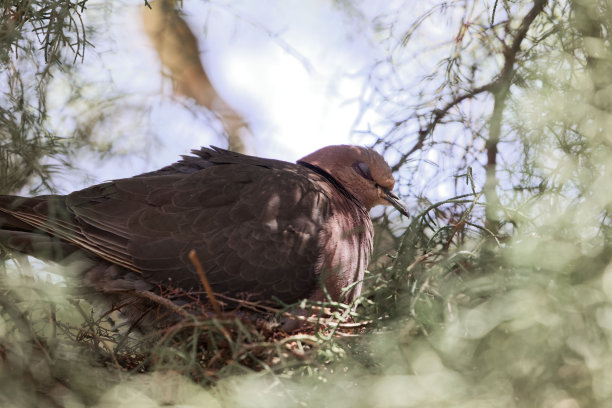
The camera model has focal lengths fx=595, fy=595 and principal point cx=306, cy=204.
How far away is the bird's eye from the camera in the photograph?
3229mm

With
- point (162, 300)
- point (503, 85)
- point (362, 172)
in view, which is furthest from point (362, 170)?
point (162, 300)

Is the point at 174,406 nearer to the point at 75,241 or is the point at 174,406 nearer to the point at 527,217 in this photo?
the point at 527,217

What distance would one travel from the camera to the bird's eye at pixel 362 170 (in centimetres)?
323

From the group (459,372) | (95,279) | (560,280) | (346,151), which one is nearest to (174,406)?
(459,372)

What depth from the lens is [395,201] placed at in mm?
3094

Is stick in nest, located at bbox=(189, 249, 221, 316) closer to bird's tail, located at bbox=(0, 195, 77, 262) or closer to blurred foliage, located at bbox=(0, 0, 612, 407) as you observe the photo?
blurred foliage, located at bbox=(0, 0, 612, 407)

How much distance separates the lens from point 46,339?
181 cm

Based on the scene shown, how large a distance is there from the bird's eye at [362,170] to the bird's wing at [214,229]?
552 millimetres

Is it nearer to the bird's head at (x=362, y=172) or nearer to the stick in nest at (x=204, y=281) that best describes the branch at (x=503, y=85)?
the bird's head at (x=362, y=172)

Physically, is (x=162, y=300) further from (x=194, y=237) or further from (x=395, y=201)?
(x=395, y=201)

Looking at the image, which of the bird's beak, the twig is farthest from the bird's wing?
the bird's beak

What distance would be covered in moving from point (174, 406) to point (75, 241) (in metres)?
1.30

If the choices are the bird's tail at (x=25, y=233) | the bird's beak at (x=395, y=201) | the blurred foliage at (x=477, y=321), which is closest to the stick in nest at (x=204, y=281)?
the blurred foliage at (x=477, y=321)

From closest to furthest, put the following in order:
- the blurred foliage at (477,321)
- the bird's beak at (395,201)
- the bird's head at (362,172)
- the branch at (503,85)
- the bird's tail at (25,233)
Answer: the blurred foliage at (477,321) → the branch at (503,85) → the bird's tail at (25,233) → the bird's beak at (395,201) → the bird's head at (362,172)
